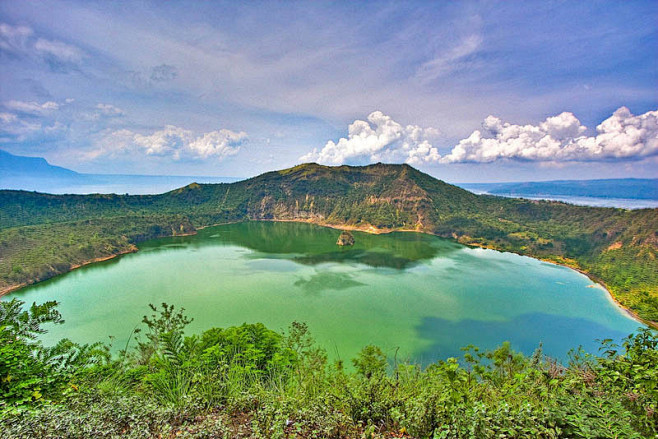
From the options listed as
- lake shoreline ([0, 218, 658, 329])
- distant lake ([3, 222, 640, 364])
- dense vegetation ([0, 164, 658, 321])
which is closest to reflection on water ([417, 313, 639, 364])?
distant lake ([3, 222, 640, 364])

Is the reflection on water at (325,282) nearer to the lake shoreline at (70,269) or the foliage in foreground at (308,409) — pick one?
the foliage in foreground at (308,409)

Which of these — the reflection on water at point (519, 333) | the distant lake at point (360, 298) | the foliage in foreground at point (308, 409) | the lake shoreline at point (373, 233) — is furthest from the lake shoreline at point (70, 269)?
the reflection on water at point (519, 333)

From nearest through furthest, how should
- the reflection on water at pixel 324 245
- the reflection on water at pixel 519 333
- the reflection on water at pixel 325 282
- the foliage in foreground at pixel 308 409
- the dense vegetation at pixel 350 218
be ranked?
the foliage in foreground at pixel 308 409 → the reflection on water at pixel 519 333 → the reflection on water at pixel 325 282 → the dense vegetation at pixel 350 218 → the reflection on water at pixel 324 245

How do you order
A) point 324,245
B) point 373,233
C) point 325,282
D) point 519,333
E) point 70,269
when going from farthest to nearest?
point 373,233 → point 324,245 → point 70,269 → point 325,282 → point 519,333

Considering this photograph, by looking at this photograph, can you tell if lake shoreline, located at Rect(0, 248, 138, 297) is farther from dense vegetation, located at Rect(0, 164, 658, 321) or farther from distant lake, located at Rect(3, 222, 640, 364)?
distant lake, located at Rect(3, 222, 640, 364)

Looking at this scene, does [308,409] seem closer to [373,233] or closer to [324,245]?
[324,245]

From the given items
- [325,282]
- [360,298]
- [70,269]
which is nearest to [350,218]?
[325,282]
